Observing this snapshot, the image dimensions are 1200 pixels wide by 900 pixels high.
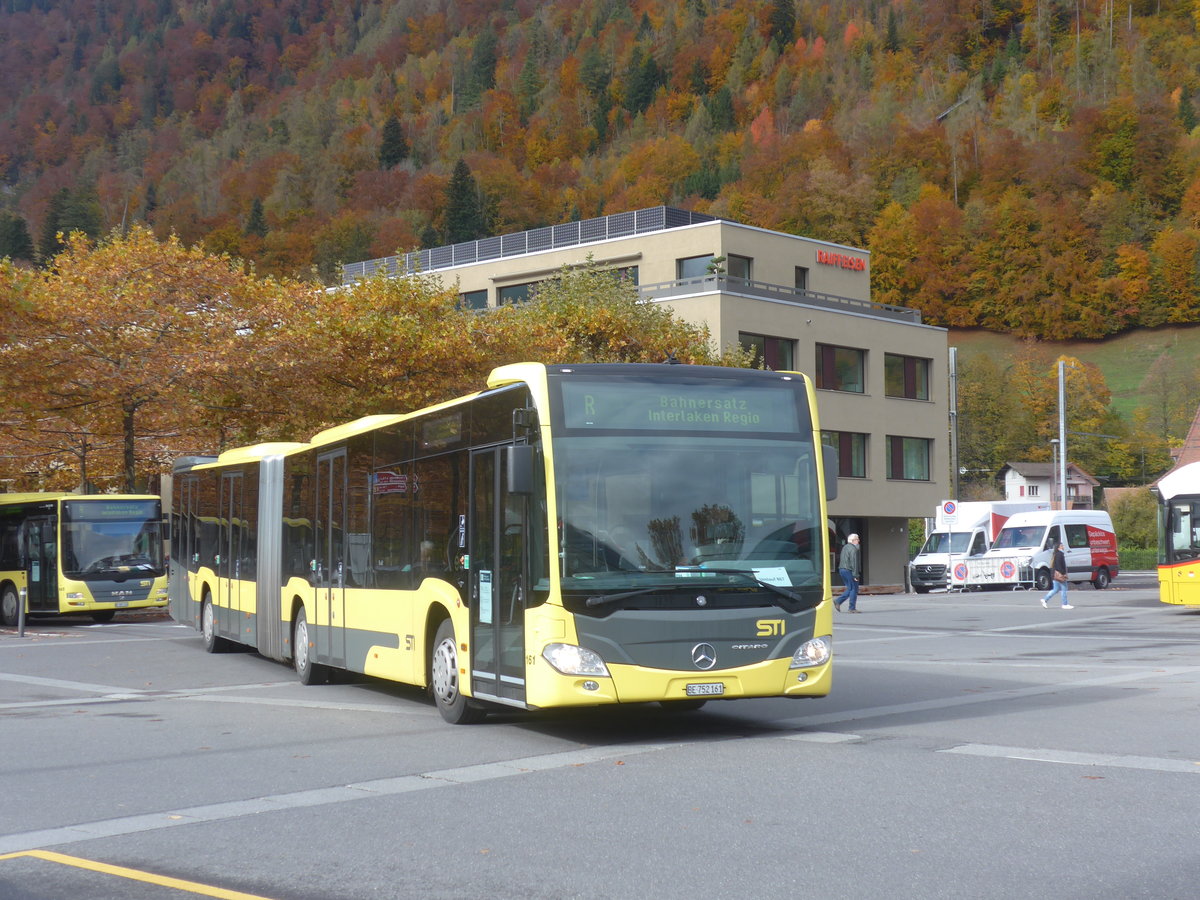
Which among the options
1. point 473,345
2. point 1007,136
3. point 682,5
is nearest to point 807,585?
point 473,345

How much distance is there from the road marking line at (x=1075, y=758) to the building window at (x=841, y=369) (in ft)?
144

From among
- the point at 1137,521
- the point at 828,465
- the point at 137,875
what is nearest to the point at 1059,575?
the point at 828,465

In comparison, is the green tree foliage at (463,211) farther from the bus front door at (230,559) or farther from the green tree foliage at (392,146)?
the bus front door at (230,559)

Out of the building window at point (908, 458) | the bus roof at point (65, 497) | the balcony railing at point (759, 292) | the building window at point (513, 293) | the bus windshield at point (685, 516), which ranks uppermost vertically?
the building window at point (513, 293)

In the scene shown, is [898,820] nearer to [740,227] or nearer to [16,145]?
[740,227]

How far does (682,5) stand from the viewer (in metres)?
177

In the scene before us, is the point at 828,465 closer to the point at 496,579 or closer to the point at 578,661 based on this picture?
the point at 578,661

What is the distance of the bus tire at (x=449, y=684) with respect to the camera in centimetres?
1215

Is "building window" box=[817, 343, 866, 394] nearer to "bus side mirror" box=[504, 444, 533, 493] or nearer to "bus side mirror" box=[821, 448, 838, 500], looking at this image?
"bus side mirror" box=[821, 448, 838, 500]

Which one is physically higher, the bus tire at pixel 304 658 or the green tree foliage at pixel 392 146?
the green tree foliage at pixel 392 146

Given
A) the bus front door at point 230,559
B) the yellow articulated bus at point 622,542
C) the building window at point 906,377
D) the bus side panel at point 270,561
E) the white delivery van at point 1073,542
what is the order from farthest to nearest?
the building window at point 906,377 < the white delivery van at point 1073,542 < the bus front door at point 230,559 < the bus side panel at point 270,561 < the yellow articulated bus at point 622,542

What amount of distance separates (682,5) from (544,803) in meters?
178

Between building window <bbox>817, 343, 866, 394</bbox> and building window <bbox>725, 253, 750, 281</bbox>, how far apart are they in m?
3.86

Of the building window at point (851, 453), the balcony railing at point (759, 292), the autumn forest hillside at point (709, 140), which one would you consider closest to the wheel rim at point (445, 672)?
the balcony railing at point (759, 292)
